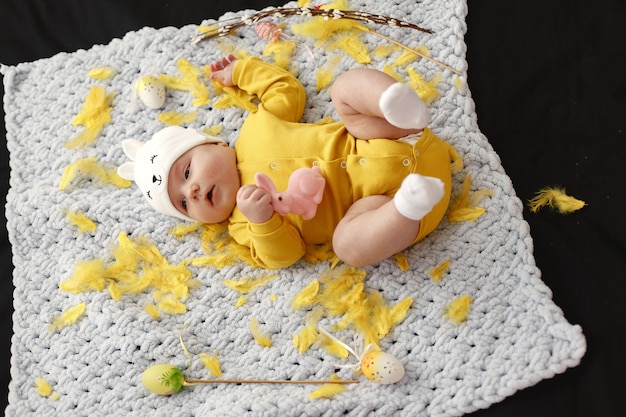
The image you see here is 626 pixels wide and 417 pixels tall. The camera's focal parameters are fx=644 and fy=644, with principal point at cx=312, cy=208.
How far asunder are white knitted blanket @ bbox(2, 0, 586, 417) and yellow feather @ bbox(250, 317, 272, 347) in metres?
0.01

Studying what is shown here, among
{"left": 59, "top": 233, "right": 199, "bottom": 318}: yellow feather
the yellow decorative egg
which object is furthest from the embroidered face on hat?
the yellow decorative egg

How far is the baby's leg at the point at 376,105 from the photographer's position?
1102 mm

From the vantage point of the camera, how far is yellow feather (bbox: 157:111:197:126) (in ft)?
4.83

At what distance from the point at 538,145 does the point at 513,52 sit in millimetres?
220

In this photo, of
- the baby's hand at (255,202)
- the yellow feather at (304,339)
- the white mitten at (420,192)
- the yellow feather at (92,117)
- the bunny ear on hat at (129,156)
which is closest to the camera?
the white mitten at (420,192)

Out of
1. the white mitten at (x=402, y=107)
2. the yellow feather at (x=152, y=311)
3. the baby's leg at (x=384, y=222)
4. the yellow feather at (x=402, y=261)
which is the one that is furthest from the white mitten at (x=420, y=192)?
the yellow feather at (x=152, y=311)

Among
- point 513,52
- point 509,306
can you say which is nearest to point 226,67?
point 513,52

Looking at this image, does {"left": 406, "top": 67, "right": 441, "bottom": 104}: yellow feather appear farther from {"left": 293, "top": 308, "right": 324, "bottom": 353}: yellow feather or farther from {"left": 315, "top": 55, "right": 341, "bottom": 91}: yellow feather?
{"left": 293, "top": 308, "right": 324, "bottom": 353}: yellow feather

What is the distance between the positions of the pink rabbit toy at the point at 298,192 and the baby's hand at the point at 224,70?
345mm

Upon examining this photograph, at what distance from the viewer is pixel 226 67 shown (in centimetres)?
145

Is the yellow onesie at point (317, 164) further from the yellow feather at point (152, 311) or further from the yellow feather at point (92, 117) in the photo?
the yellow feather at point (92, 117)

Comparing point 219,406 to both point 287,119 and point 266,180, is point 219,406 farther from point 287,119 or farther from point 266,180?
point 287,119

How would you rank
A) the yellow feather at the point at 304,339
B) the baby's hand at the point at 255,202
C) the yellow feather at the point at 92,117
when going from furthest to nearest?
the yellow feather at the point at 92,117 → the yellow feather at the point at 304,339 → the baby's hand at the point at 255,202

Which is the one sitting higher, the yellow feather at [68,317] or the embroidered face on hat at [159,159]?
the embroidered face on hat at [159,159]
